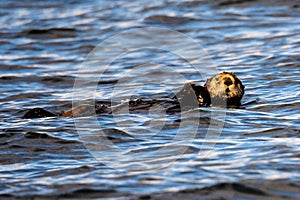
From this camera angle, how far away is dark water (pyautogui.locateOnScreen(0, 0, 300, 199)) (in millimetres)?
5582

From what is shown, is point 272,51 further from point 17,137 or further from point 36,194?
point 36,194

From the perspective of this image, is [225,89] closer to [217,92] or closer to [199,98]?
[217,92]

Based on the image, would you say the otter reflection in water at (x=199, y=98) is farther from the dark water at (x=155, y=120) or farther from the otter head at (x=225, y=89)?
the dark water at (x=155, y=120)

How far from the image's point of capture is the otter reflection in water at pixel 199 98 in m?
7.57

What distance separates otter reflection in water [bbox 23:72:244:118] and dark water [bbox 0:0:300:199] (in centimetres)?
14

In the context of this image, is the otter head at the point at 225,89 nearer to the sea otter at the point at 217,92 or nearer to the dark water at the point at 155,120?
the sea otter at the point at 217,92

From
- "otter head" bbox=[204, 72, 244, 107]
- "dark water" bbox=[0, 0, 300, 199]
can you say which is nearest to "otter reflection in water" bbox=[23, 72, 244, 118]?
"otter head" bbox=[204, 72, 244, 107]

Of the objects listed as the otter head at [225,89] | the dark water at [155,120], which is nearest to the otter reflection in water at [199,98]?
the otter head at [225,89]

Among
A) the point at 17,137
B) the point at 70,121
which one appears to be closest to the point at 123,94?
the point at 70,121

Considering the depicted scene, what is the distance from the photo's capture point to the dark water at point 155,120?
5582 mm

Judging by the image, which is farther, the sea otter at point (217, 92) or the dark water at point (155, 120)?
the sea otter at point (217, 92)

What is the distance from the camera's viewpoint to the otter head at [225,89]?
7582 mm

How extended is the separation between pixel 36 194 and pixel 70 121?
6.67ft

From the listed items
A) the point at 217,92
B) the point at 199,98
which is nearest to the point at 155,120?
the point at 199,98
